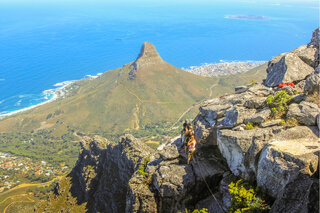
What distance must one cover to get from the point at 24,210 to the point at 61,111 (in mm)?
109701

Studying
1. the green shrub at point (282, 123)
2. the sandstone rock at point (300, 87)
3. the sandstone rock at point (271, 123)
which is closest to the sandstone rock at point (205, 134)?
the sandstone rock at point (271, 123)

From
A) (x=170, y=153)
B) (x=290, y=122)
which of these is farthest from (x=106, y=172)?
(x=290, y=122)

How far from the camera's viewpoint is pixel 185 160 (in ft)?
66.5

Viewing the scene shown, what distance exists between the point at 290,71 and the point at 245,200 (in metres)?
13.9

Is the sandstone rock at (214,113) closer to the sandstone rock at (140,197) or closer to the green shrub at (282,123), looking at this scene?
the green shrub at (282,123)

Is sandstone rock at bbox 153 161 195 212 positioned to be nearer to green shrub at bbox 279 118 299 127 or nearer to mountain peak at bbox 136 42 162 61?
green shrub at bbox 279 118 299 127

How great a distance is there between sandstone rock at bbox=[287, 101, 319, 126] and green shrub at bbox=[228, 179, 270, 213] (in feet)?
18.3

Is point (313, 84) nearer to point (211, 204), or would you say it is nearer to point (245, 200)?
point (245, 200)

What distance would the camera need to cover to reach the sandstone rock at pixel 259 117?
1572cm

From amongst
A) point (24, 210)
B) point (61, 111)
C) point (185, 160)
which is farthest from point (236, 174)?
point (61, 111)

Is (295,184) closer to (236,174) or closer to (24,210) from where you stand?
(236,174)

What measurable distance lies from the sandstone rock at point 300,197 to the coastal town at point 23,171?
10402 cm

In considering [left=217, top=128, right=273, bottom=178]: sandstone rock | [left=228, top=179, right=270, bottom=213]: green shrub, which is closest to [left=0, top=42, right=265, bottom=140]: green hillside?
[left=217, top=128, right=273, bottom=178]: sandstone rock

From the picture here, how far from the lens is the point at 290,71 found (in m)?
21.1
